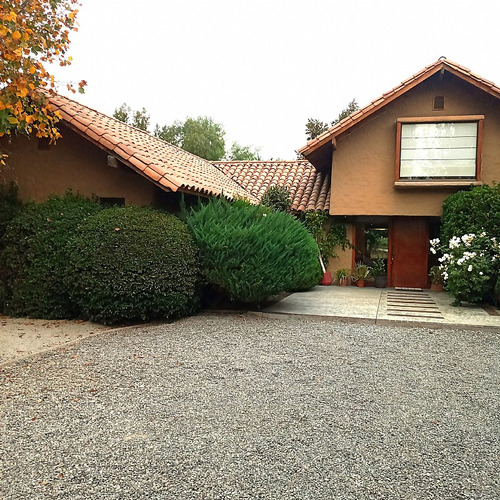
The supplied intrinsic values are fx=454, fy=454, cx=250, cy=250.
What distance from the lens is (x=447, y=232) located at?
40.4ft

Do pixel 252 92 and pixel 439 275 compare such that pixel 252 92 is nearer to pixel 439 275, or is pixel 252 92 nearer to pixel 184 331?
pixel 439 275

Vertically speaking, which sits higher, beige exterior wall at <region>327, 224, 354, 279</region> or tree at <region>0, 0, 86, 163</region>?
tree at <region>0, 0, 86, 163</region>

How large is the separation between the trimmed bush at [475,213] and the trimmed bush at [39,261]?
29.4 ft

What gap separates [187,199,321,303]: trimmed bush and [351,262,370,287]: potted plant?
6.24 metres

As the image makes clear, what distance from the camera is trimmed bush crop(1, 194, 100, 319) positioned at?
8.86m

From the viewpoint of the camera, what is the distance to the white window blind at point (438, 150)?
13.6 m

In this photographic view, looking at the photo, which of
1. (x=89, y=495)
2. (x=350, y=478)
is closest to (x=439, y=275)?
(x=350, y=478)

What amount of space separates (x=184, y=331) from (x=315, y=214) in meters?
8.61

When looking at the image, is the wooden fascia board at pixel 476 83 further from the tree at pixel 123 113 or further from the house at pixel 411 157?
the tree at pixel 123 113

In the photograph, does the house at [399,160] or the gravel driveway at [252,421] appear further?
the house at [399,160]

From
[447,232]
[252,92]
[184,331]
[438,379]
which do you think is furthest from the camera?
[252,92]

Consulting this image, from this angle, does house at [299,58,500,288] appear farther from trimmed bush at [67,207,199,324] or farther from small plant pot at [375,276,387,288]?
trimmed bush at [67,207,199,324]

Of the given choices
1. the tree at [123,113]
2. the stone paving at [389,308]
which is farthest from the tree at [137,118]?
the stone paving at [389,308]

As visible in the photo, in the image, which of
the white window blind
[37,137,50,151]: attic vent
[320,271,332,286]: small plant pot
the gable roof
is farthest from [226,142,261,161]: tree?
[37,137,50,151]: attic vent
